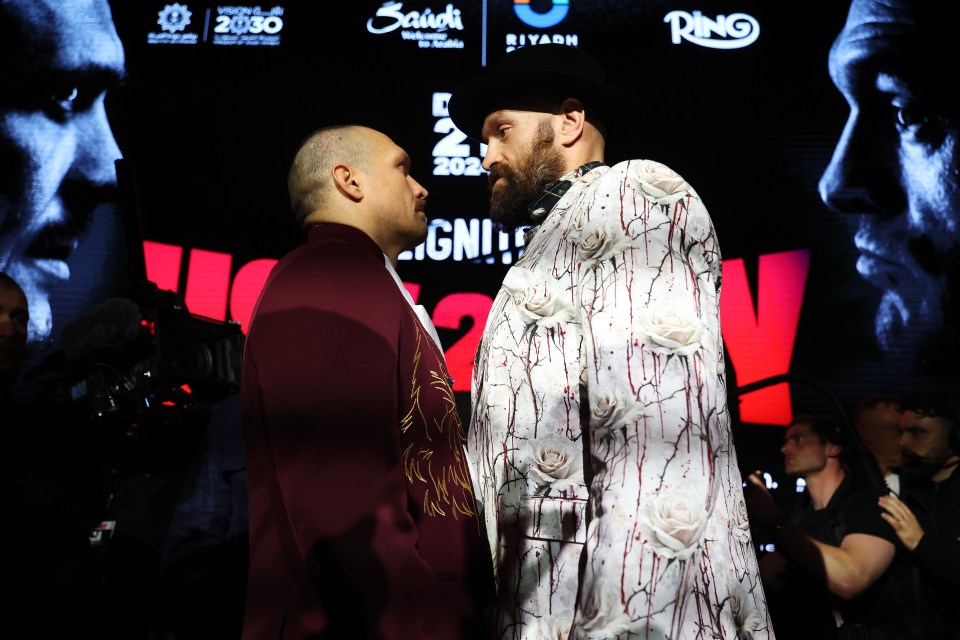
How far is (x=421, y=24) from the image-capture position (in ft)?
17.2

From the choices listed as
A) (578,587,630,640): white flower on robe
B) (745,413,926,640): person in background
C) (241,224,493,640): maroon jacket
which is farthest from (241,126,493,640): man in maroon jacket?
(745,413,926,640): person in background

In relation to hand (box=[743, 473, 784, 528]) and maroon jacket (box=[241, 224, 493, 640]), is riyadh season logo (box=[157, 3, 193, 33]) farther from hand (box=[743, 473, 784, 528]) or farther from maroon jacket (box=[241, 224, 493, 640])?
maroon jacket (box=[241, 224, 493, 640])

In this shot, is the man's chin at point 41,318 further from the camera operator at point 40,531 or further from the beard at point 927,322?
the beard at point 927,322

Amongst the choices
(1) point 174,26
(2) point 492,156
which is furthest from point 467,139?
(2) point 492,156

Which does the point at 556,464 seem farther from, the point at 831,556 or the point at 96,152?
the point at 96,152

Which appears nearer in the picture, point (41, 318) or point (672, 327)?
point (672, 327)

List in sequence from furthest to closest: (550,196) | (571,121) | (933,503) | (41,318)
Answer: (41,318) → (933,503) → (571,121) → (550,196)

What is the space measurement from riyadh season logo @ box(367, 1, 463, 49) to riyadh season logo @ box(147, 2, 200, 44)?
1101 millimetres

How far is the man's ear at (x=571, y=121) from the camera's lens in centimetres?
170

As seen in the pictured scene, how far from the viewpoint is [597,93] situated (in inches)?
69.2

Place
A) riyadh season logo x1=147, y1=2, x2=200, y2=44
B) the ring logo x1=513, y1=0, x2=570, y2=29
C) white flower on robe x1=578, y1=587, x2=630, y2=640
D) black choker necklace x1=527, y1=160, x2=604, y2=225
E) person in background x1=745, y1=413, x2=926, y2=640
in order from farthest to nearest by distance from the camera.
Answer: the ring logo x1=513, y1=0, x2=570, y2=29 < riyadh season logo x1=147, y1=2, x2=200, y2=44 < person in background x1=745, y1=413, x2=926, y2=640 < black choker necklace x1=527, y1=160, x2=604, y2=225 < white flower on robe x1=578, y1=587, x2=630, y2=640

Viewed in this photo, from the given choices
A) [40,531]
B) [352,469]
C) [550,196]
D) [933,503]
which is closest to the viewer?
[352,469]

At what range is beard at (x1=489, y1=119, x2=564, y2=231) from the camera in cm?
165

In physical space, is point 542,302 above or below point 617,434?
above
